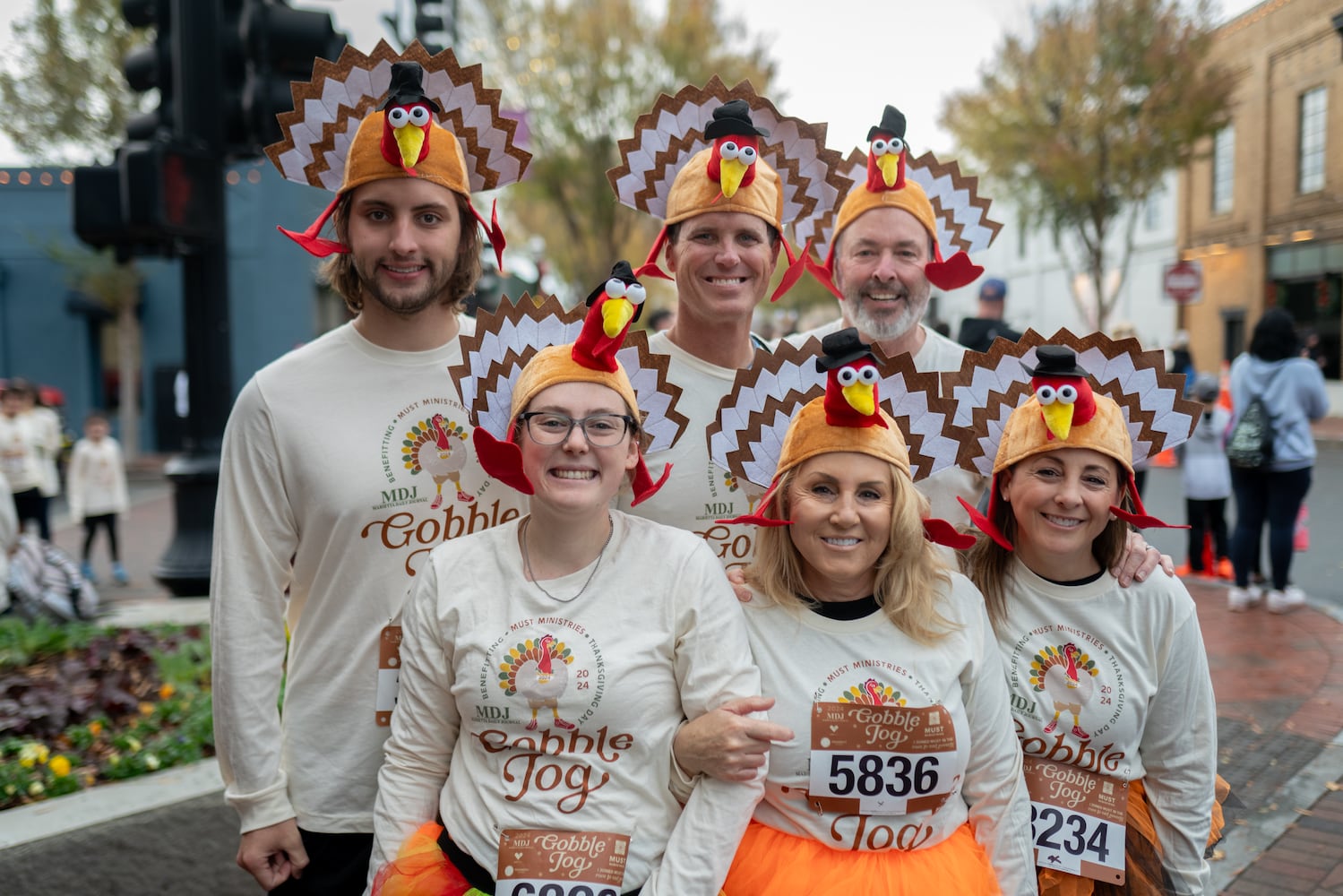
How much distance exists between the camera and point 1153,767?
8.27 ft

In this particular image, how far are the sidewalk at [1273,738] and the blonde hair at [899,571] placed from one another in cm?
168

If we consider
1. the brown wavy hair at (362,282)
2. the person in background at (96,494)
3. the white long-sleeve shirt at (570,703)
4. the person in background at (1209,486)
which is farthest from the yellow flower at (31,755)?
the person in background at (1209,486)

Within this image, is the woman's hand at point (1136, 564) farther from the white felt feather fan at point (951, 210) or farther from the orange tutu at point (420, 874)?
the orange tutu at point (420, 874)

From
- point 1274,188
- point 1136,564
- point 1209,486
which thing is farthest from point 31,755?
point 1274,188

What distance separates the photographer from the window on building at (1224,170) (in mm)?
24312

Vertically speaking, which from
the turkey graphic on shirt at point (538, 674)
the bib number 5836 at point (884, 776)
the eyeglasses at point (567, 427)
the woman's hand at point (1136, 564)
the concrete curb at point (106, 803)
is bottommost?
the concrete curb at point (106, 803)

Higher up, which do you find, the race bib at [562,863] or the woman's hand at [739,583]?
the woman's hand at [739,583]

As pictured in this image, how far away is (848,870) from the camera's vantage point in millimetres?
2211

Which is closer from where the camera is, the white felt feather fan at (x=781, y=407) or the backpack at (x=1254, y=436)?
the white felt feather fan at (x=781, y=407)

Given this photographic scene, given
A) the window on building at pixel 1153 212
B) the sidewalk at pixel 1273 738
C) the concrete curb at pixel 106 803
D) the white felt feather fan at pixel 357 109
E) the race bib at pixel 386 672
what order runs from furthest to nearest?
1. the window on building at pixel 1153 212
2. the sidewalk at pixel 1273 738
3. the concrete curb at pixel 106 803
4. the white felt feather fan at pixel 357 109
5. the race bib at pixel 386 672

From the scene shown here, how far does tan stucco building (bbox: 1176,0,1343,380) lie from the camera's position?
2103 centimetres

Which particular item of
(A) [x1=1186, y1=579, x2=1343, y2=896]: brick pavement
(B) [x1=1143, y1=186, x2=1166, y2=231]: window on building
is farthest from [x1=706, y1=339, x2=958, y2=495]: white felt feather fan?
(B) [x1=1143, y1=186, x2=1166, y2=231]: window on building

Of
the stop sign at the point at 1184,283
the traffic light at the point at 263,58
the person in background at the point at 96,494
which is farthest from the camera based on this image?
the stop sign at the point at 1184,283

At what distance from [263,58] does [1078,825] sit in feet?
16.9
